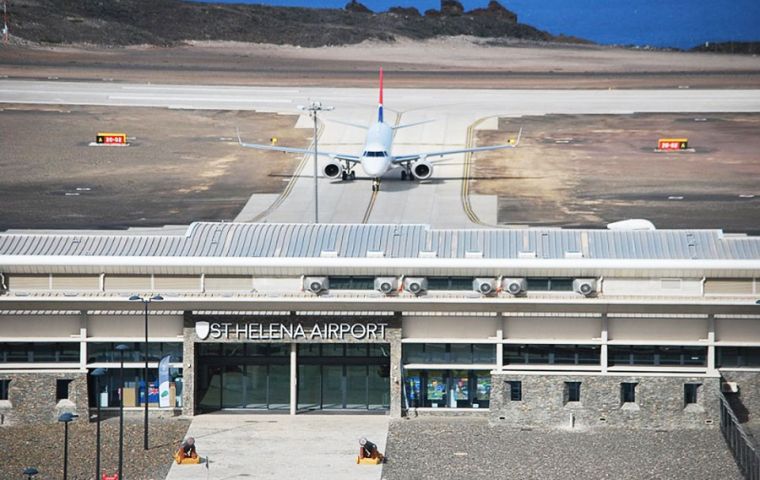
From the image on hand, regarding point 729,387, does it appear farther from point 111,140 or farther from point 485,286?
point 111,140

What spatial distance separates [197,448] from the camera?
81.4 meters

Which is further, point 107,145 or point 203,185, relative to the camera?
point 107,145

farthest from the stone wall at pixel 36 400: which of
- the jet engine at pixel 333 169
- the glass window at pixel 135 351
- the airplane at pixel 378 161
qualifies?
the jet engine at pixel 333 169

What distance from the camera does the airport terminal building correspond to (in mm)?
85750

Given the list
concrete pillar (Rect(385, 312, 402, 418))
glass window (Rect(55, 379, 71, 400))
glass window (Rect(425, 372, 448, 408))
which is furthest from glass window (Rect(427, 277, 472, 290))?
glass window (Rect(55, 379, 71, 400))

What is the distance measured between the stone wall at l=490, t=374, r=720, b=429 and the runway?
41.1 metres

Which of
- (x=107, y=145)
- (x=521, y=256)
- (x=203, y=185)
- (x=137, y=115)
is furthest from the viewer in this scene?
(x=137, y=115)

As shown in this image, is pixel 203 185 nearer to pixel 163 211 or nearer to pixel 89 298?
pixel 163 211

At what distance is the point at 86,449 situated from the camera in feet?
266

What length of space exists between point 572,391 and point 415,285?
9.04 metres

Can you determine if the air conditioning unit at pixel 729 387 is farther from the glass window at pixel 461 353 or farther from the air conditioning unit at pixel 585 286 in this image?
the glass window at pixel 461 353

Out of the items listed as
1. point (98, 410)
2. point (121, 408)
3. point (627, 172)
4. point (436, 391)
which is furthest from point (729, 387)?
point (627, 172)

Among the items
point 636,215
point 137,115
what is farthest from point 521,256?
point 137,115

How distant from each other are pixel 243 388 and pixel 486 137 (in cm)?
8394
